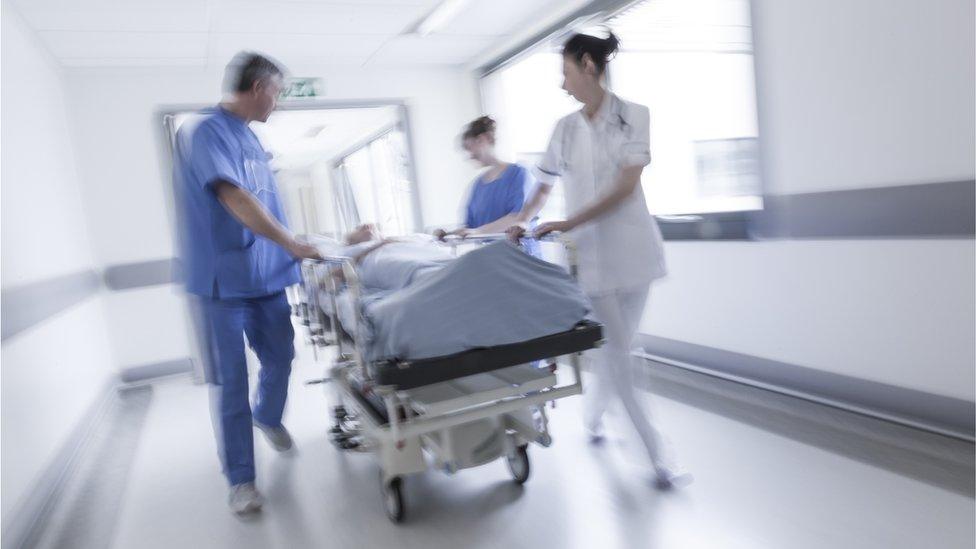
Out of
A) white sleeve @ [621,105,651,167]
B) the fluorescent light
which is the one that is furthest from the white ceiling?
white sleeve @ [621,105,651,167]

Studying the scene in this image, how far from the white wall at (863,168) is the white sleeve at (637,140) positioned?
3.33 ft

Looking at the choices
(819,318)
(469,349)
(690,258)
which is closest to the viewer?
(469,349)

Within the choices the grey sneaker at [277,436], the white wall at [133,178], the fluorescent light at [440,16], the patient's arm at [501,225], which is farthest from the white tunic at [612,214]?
the white wall at [133,178]

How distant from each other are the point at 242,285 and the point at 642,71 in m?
2.68

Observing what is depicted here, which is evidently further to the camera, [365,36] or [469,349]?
[365,36]

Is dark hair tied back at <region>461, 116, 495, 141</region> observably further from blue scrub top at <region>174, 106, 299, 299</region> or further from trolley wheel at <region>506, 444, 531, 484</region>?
Answer: trolley wheel at <region>506, 444, 531, 484</region>

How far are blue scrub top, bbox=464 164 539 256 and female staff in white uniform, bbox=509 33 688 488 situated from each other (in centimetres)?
78

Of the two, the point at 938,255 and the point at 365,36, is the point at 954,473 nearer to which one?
the point at 938,255

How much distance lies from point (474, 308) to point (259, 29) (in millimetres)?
3083

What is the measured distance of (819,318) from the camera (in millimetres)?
2660

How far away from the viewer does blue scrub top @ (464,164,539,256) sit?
3031 mm

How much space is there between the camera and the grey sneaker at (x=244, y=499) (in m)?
2.27

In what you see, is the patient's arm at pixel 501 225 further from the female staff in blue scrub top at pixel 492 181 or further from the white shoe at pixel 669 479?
the white shoe at pixel 669 479

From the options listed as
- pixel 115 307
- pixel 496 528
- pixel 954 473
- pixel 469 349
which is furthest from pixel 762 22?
pixel 115 307
